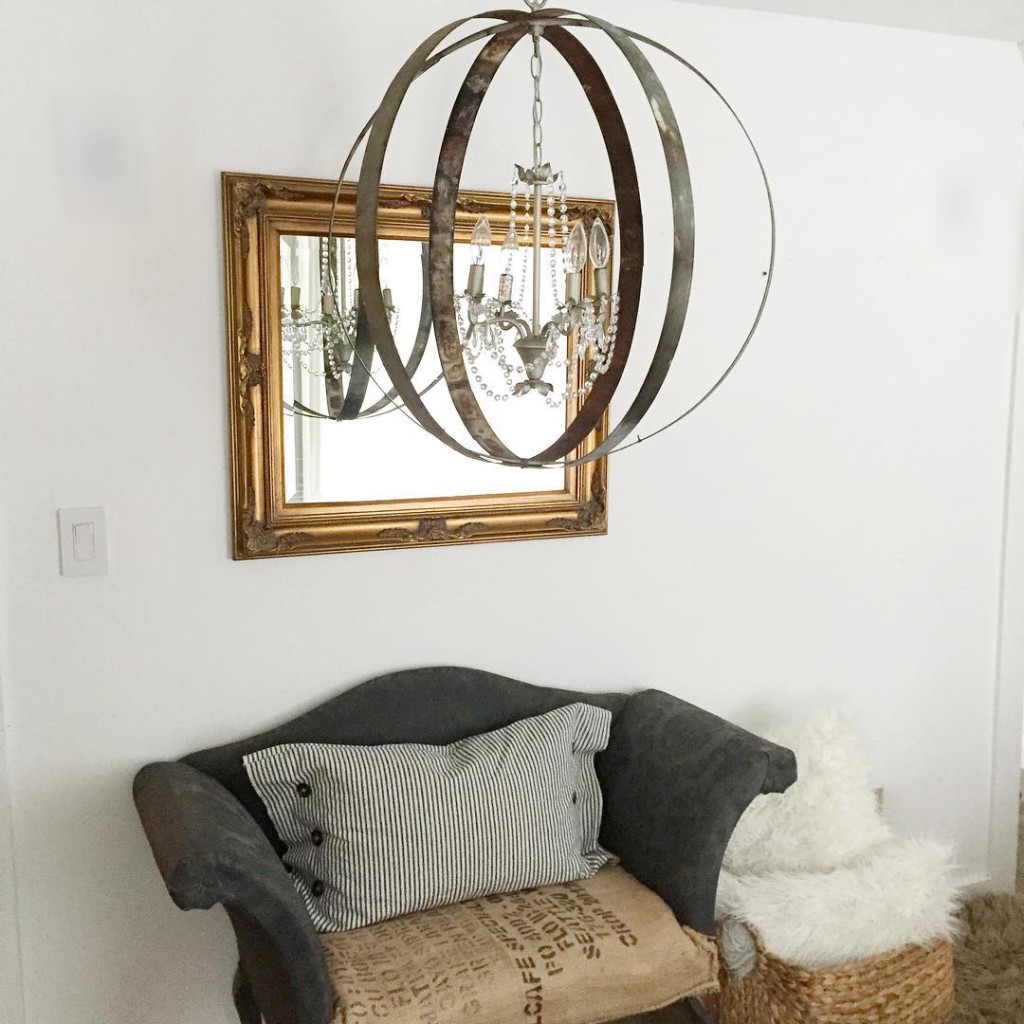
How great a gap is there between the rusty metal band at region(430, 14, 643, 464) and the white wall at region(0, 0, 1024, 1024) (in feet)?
1.68

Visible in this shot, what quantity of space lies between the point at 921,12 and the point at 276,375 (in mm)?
1731

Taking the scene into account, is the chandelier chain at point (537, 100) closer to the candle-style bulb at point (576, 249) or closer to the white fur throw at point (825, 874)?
the candle-style bulb at point (576, 249)

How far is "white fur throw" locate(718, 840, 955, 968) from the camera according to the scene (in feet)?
6.68

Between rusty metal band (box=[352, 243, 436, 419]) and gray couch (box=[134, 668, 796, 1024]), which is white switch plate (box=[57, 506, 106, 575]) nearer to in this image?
gray couch (box=[134, 668, 796, 1024])

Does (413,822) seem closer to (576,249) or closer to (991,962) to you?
(576,249)

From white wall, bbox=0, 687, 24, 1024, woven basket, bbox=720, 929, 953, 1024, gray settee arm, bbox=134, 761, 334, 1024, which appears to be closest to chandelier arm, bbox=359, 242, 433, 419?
gray settee arm, bbox=134, 761, 334, 1024

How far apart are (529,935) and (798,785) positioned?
0.74 m

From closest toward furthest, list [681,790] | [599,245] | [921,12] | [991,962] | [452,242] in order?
[452,242]
[599,245]
[681,790]
[921,12]
[991,962]

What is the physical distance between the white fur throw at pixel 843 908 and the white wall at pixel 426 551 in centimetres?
56

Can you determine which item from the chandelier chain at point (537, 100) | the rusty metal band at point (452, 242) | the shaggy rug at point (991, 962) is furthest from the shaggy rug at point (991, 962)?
the chandelier chain at point (537, 100)

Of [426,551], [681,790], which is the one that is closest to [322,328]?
[426,551]

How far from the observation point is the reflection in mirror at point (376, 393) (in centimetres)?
207

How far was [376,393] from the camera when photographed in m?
2.13

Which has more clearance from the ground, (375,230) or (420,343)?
(375,230)
